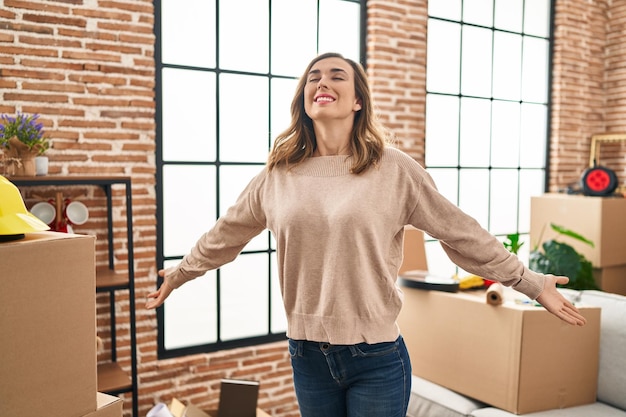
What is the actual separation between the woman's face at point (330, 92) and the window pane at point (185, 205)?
1.59 meters

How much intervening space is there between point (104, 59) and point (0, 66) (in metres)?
0.45

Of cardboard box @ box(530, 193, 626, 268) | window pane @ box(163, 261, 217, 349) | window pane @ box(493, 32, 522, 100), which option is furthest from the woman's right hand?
window pane @ box(493, 32, 522, 100)

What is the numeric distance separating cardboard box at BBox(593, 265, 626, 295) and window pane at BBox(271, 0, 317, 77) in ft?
8.19

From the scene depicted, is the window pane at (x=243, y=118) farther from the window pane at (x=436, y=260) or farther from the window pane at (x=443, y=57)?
the window pane at (x=436, y=260)

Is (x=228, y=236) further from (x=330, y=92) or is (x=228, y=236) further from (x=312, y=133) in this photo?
(x=330, y=92)

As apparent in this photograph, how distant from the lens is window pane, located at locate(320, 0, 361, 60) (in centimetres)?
370

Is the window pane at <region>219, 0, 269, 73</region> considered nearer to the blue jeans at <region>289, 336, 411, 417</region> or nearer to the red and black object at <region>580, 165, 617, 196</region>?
the blue jeans at <region>289, 336, 411, 417</region>

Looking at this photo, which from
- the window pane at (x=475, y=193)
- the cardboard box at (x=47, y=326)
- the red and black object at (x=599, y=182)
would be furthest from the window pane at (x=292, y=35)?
the cardboard box at (x=47, y=326)

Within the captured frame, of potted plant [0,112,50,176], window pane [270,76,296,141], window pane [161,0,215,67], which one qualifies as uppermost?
window pane [161,0,215,67]

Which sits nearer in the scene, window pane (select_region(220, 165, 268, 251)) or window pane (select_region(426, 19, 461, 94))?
window pane (select_region(220, 165, 268, 251))

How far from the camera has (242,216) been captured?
186 centimetres

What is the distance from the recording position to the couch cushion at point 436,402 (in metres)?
2.33

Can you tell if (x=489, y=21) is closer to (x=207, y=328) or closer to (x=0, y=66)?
(x=207, y=328)

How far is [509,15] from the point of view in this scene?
15.4 feet
